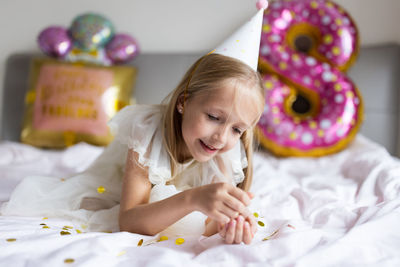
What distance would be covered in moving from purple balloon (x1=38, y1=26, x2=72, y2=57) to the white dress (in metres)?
0.98

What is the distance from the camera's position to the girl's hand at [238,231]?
0.71 metres

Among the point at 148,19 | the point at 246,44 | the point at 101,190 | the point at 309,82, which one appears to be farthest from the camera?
the point at 148,19

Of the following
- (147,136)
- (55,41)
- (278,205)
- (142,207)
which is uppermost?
(55,41)

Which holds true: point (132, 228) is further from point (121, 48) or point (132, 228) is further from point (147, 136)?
point (121, 48)

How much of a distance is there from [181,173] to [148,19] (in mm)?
1403

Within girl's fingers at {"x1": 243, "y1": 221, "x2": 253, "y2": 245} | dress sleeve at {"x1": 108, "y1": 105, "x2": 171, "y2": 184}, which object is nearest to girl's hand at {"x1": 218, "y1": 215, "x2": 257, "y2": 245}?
girl's fingers at {"x1": 243, "y1": 221, "x2": 253, "y2": 245}

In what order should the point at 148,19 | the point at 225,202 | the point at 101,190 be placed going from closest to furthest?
1. the point at 225,202
2. the point at 101,190
3. the point at 148,19

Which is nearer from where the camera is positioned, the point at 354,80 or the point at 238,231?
the point at 238,231

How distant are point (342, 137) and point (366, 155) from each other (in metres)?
0.27

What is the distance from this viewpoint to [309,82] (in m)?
1.80

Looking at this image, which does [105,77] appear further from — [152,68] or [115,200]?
[115,200]

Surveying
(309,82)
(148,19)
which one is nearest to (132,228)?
(309,82)

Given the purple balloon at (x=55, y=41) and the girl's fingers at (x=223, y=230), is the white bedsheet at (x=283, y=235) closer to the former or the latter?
the girl's fingers at (x=223, y=230)

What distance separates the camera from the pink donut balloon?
1741 millimetres
